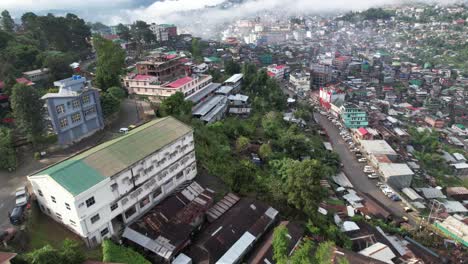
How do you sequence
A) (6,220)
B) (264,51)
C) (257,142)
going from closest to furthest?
(6,220) < (257,142) < (264,51)

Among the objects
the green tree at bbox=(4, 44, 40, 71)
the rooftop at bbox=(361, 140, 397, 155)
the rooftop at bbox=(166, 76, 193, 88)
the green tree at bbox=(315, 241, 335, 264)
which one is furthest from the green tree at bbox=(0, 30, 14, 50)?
the rooftop at bbox=(361, 140, 397, 155)

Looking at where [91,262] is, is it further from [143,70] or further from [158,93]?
[143,70]

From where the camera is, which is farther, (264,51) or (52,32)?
(264,51)

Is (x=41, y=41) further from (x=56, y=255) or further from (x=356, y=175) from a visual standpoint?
(x=356, y=175)

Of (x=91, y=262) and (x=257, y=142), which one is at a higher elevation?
(x=91, y=262)

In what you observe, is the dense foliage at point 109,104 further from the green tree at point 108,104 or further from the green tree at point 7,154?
the green tree at point 7,154

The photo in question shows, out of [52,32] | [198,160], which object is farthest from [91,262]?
[52,32]

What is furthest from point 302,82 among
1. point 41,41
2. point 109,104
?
point 41,41

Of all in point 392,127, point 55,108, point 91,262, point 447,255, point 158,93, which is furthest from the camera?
point 392,127
